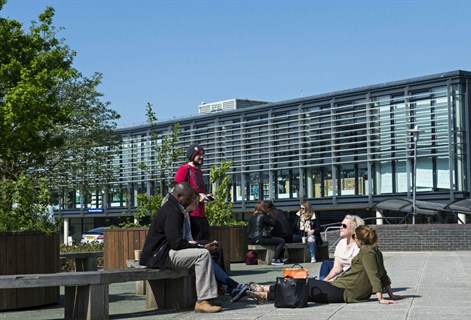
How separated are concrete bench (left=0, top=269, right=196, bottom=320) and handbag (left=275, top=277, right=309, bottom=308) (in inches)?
42.2

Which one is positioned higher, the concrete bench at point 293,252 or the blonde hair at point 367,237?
the blonde hair at point 367,237

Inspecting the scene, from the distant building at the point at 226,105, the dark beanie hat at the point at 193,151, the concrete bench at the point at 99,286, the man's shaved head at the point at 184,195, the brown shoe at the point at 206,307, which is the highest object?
the distant building at the point at 226,105

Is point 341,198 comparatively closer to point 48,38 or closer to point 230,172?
point 230,172

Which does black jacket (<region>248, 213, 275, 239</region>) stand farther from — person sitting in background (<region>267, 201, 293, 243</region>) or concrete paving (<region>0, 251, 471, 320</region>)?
concrete paving (<region>0, 251, 471, 320</region>)

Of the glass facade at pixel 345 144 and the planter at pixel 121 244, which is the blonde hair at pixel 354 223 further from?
the glass facade at pixel 345 144

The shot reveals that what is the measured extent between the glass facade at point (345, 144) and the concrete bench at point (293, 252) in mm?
25564

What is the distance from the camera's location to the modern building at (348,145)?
51.3 m

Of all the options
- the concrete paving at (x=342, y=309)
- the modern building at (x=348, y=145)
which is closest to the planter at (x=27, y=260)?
the concrete paving at (x=342, y=309)

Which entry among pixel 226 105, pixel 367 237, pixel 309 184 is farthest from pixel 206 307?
pixel 226 105

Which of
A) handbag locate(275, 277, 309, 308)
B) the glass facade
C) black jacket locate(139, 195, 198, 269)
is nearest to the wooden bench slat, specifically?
black jacket locate(139, 195, 198, 269)

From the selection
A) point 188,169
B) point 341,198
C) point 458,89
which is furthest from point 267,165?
point 188,169

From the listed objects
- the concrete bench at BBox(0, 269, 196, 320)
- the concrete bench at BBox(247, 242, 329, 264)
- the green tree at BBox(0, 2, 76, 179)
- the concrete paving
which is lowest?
the concrete bench at BBox(247, 242, 329, 264)

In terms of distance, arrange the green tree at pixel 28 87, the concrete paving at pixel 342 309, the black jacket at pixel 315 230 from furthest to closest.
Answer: the black jacket at pixel 315 230 < the green tree at pixel 28 87 < the concrete paving at pixel 342 309

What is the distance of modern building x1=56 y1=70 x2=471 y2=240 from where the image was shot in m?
51.3
